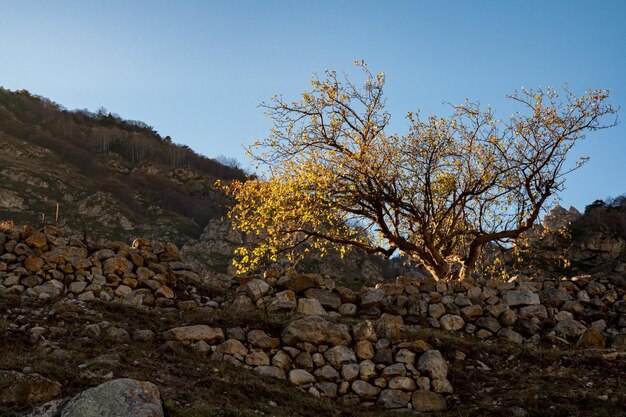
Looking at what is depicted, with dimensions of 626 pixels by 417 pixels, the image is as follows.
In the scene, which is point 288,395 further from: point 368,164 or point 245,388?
point 368,164

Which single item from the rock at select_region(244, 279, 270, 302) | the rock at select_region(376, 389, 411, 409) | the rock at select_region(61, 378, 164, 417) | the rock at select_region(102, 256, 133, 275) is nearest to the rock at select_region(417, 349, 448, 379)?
the rock at select_region(376, 389, 411, 409)

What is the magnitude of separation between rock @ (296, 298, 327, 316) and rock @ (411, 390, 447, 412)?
15.5 ft

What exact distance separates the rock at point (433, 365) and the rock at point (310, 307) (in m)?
3.99

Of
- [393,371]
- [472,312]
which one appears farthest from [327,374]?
[472,312]

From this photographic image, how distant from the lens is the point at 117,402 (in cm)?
692

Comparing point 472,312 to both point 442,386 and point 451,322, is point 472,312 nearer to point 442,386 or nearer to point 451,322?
point 451,322

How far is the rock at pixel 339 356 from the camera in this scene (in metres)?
11.7

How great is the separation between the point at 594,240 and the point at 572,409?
51602 mm

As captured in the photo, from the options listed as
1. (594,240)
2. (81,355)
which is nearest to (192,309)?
(81,355)

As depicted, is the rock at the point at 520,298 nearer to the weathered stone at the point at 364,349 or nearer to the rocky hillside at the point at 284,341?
the rocky hillside at the point at 284,341

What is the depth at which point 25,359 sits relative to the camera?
8.65 metres

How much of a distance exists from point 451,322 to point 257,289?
19.0ft

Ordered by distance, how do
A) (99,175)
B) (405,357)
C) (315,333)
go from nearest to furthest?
(405,357), (315,333), (99,175)

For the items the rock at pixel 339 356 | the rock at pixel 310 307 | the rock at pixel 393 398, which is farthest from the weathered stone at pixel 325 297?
the rock at pixel 393 398
